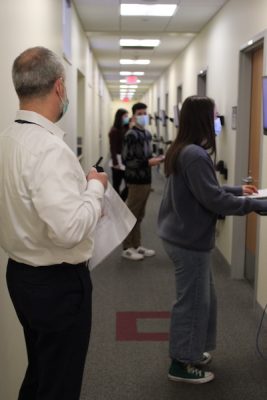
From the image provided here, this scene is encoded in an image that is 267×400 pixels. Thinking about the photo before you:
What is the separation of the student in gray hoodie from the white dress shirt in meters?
0.87

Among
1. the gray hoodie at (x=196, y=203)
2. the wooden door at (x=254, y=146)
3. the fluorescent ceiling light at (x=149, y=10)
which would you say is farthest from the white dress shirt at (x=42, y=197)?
the fluorescent ceiling light at (x=149, y=10)

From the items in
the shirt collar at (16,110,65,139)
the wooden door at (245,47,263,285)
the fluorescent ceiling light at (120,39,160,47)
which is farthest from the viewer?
the fluorescent ceiling light at (120,39,160,47)

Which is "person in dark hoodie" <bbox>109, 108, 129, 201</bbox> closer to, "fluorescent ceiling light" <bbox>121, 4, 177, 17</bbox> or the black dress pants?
"fluorescent ceiling light" <bbox>121, 4, 177, 17</bbox>

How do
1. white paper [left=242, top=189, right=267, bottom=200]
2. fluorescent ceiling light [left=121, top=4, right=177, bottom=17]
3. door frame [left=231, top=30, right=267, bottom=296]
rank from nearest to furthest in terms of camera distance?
1. white paper [left=242, top=189, right=267, bottom=200]
2. door frame [left=231, top=30, right=267, bottom=296]
3. fluorescent ceiling light [left=121, top=4, right=177, bottom=17]

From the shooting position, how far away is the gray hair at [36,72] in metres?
1.41

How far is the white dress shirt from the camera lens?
132cm

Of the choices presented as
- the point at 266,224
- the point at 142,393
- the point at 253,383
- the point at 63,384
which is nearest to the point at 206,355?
the point at 253,383

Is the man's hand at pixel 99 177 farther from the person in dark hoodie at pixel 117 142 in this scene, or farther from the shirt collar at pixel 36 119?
the person in dark hoodie at pixel 117 142

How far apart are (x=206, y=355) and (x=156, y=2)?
3983 mm

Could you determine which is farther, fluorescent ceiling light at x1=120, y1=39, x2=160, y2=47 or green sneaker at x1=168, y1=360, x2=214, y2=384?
fluorescent ceiling light at x1=120, y1=39, x2=160, y2=47

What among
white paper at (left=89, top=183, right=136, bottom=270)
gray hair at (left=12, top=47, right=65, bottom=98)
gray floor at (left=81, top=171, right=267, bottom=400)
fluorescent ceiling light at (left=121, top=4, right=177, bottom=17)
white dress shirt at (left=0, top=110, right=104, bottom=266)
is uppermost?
fluorescent ceiling light at (left=121, top=4, right=177, bottom=17)

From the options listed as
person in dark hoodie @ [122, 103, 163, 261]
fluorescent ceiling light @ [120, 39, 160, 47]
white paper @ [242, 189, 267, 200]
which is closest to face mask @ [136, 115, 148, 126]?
person in dark hoodie @ [122, 103, 163, 261]

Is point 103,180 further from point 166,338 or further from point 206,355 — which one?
point 166,338

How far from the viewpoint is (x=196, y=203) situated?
91.2 inches
